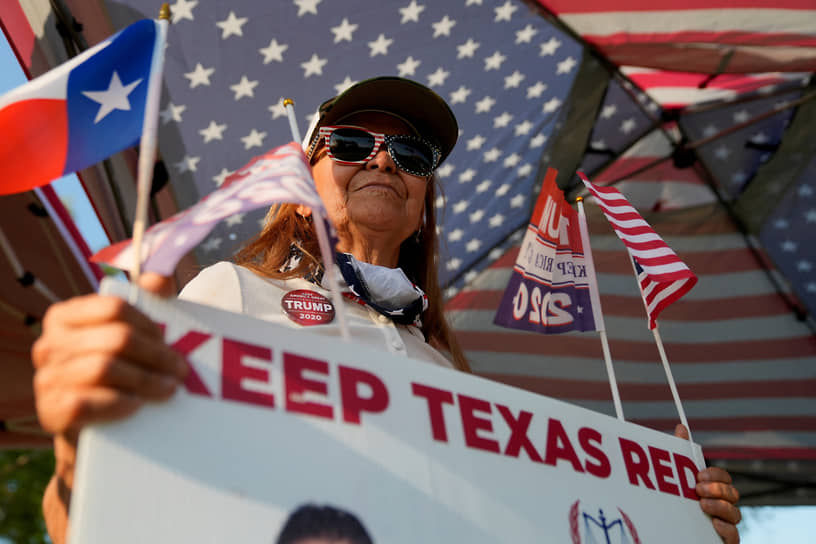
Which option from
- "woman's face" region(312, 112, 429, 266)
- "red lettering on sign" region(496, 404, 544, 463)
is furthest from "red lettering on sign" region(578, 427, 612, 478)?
"woman's face" region(312, 112, 429, 266)

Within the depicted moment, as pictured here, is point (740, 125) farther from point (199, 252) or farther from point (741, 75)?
point (199, 252)

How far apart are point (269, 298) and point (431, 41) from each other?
166 centimetres

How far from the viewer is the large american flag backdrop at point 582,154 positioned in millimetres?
2463

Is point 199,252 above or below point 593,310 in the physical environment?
above

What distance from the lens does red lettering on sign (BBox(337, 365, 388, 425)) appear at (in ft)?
2.54

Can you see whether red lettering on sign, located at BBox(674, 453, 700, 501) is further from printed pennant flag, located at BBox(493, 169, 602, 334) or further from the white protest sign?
printed pennant flag, located at BBox(493, 169, 602, 334)

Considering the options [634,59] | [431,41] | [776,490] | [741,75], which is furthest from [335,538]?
[776,490]

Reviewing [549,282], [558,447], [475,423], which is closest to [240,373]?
[475,423]

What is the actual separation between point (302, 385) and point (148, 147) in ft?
1.07

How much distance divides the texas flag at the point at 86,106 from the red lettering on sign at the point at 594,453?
0.75 meters

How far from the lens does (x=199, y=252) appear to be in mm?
2818

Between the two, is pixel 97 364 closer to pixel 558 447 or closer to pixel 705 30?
pixel 558 447

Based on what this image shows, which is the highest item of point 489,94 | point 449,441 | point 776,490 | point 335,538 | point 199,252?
point 489,94

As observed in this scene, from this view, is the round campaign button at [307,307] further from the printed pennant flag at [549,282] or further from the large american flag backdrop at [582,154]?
the large american flag backdrop at [582,154]
